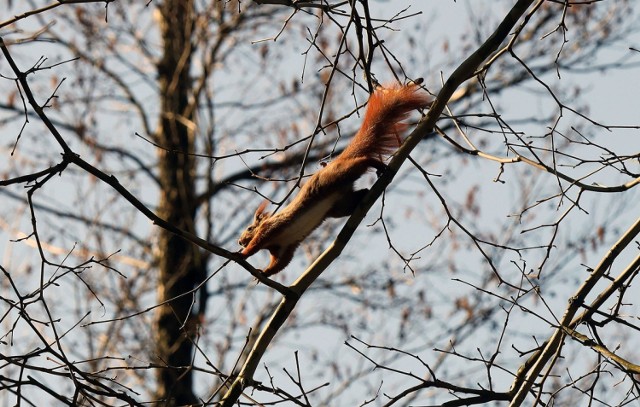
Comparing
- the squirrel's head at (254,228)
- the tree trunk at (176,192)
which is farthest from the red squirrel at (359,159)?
the tree trunk at (176,192)

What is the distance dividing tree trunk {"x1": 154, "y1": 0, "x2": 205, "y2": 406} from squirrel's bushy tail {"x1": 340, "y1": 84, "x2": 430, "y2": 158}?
4.89 meters

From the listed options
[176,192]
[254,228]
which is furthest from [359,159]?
[176,192]

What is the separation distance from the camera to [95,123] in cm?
934

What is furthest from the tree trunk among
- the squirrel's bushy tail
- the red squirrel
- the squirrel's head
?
the squirrel's bushy tail

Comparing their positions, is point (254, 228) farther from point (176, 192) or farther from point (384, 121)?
point (176, 192)

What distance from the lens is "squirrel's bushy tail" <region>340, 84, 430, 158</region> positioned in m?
4.08

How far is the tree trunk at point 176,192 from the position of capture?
9.09 m

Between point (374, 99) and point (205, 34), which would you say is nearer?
point (374, 99)

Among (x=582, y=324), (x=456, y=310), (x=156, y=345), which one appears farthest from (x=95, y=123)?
(x=582, y=324)

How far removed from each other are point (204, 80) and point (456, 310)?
2963 mm

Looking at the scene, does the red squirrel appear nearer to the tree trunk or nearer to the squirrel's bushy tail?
the squirrel's bushy tail

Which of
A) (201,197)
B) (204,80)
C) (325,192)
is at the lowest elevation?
(325,192)

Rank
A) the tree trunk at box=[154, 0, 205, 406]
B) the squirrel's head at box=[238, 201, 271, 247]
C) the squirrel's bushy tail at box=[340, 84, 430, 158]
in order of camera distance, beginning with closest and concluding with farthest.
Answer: the squirrel's bushy tail at box=[340, 84, 430, 158], the squirrel's head at box=[238, 201, 271, 247], the tree trunk at box=[154, 0, 205, 406]

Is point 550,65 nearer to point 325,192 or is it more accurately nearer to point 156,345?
point 156,345
